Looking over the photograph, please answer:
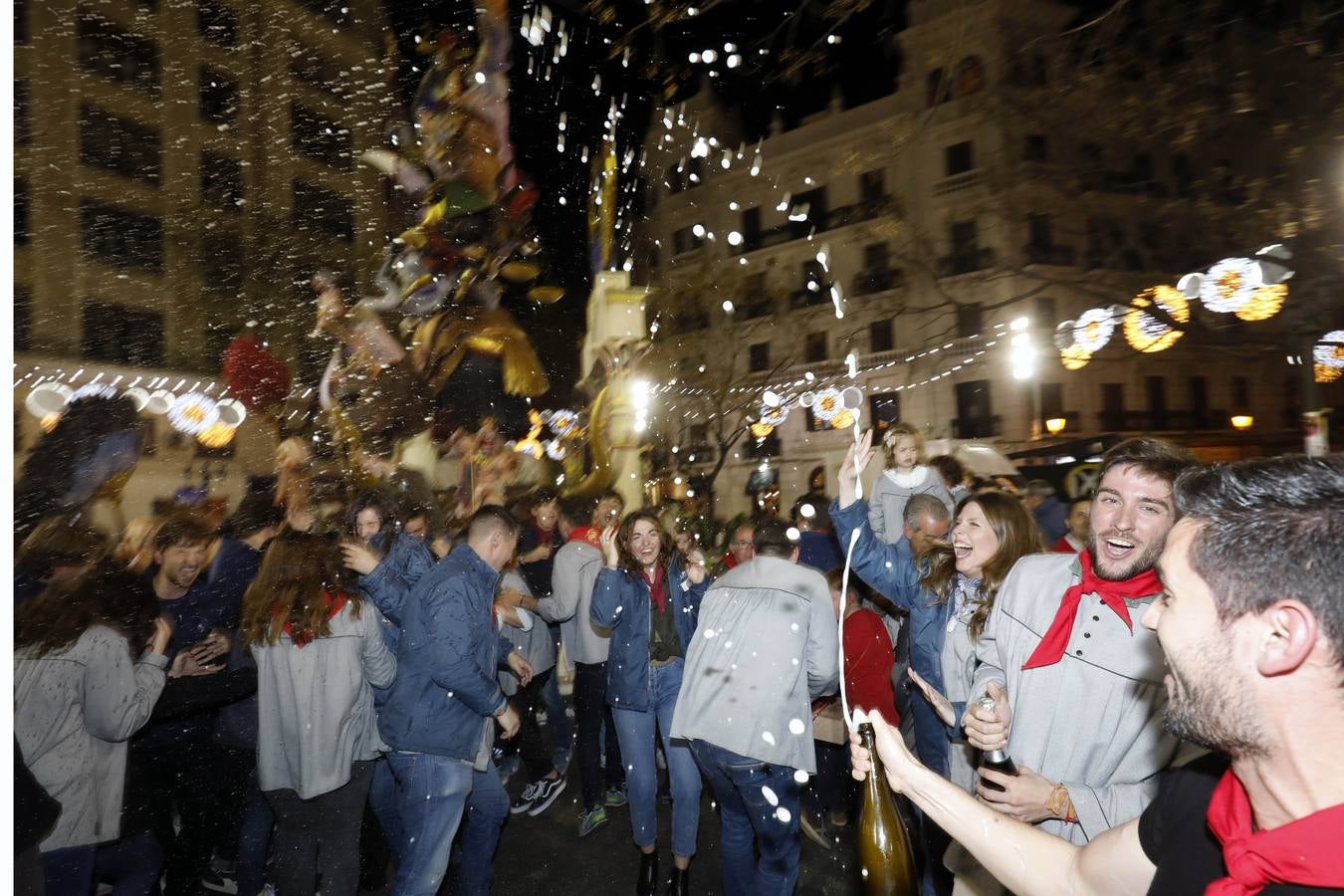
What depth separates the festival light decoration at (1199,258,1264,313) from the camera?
4.58 metres

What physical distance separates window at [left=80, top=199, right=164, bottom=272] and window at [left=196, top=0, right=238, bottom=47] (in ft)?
3.05

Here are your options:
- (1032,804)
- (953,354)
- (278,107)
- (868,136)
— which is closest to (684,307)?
(868,136)

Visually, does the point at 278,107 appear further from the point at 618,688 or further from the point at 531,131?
the point at 618,688

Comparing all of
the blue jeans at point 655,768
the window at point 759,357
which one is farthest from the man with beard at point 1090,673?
the window at point 759,357

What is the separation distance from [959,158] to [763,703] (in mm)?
6061

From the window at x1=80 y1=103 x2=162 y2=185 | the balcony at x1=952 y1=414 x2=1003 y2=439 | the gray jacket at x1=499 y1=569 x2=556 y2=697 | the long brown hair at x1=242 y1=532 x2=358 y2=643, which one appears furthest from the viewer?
the balcony at x1=952 y1=414 x2=1003 y2=439

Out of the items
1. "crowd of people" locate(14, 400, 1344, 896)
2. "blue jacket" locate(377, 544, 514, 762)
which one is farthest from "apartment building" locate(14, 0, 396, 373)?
"blue jacket" locate(377, 544, 514, 762)

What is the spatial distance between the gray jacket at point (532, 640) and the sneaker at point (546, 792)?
0.65 metres

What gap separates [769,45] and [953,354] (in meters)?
4.78

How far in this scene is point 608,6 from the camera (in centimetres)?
350

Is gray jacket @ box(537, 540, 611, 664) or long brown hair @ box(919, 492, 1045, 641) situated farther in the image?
gray jacket @ box(537, 540, 611, 664)

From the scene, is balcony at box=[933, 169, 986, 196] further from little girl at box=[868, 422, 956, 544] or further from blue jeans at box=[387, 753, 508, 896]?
blue jeans at box=[387, 753, 508, 896]

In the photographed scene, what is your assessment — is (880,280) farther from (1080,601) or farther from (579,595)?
(1080,601)

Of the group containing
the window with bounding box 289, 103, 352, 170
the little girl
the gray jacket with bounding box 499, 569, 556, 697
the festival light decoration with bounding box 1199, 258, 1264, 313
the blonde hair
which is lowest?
the gray jacket with bounding box 499, 569, 556, 697
